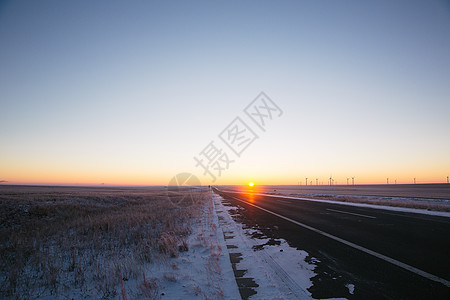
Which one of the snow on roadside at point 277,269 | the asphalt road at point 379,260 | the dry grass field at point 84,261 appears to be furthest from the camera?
the dry grass field at point 84,261

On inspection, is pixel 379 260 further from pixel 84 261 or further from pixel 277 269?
pixel 84 261

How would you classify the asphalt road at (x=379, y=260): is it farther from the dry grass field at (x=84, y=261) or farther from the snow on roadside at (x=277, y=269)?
the dry grass field at (x=84, y=261)

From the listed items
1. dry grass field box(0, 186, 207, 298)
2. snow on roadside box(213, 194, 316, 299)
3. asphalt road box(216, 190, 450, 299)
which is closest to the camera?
asphalt road box(216, 190, 450, 299)

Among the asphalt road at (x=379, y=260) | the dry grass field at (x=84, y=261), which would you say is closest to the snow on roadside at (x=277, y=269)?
the asphalt road at (x=379, y=260)

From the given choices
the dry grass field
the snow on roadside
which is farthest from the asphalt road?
the dry grass field

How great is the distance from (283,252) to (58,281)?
5036mm

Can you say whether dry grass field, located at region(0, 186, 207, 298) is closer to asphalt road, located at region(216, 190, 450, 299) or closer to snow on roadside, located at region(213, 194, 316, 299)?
→ snow on roadside, located at region(213, 194, 316, 299)

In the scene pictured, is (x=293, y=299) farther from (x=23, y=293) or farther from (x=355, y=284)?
(x=23, y=293)

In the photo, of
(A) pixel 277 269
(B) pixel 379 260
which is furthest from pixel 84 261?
(B) pixel 379 260

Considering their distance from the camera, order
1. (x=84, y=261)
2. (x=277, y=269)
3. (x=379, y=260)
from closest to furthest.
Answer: (x=277, y=269), (x=379, y=260), (x=84, y=261)

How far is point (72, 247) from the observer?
7.38m

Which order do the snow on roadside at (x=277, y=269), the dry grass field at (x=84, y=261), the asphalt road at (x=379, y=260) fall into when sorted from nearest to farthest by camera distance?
the asphalt road at (x=379, y=260) < the snow on roadside at (x=277, y=269) < the dry grass field at (x=84, y=261)

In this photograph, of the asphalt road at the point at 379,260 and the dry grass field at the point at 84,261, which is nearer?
the asphalt road at the point at 379,260

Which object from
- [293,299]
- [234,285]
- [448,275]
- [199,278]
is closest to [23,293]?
[199,278]
